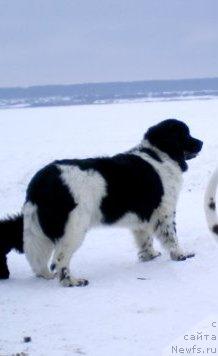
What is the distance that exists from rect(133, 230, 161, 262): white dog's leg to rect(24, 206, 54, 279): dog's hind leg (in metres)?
1.22

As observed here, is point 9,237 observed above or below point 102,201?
below

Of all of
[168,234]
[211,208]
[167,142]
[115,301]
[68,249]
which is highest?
[167,142]

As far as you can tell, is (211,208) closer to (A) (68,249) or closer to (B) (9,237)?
(A) (68,249)

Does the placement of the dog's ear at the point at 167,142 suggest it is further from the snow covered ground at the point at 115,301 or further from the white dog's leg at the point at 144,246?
the snow covered ground at the point at 115,301

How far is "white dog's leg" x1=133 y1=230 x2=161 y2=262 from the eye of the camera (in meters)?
7.64

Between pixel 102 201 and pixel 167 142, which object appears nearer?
pixel 102 201

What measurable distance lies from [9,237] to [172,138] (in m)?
2.32

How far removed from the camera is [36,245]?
6.79m

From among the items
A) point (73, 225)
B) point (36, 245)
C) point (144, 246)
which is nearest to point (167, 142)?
point (144, 246)

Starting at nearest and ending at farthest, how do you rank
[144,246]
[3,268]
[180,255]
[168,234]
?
[3,268] → [180,255] → [168,234] → [144,246]

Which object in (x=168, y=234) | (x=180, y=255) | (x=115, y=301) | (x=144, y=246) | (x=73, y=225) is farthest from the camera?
(x=144, y=246)

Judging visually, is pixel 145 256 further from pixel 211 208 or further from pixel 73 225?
pixel 211 208

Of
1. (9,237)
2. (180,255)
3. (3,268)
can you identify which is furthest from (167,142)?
(3,268)

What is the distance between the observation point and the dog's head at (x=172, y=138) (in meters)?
7.81
